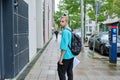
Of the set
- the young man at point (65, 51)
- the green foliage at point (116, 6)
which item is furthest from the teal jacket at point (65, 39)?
the green foliage at point (116, 6)

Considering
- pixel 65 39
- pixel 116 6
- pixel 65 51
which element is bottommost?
pixel 65 51

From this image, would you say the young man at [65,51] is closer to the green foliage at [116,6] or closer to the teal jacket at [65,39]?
the teal jacket at [65,39]

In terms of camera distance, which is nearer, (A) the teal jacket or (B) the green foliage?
(A) the teal jacket

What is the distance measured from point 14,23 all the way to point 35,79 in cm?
178

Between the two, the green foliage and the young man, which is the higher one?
the green foliage

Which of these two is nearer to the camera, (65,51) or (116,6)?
(65,51)

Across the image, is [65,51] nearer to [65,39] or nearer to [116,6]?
[65,39]

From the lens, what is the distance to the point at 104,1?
1330 inches

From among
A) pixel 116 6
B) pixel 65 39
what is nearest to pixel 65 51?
pixel 65 39

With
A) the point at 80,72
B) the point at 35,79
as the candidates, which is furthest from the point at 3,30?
the point at 80,72

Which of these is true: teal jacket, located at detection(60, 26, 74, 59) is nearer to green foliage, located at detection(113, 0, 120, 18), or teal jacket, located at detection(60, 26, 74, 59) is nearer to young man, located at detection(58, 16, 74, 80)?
young man, located at detection(58, 16, 74, 80)

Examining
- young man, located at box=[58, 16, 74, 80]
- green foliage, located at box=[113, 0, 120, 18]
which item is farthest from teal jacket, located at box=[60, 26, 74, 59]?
green foliage, located at box=[113, 0, 120, 18]

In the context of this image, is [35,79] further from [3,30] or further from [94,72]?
[94,72]

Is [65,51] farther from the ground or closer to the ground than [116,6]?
closer to the ground
